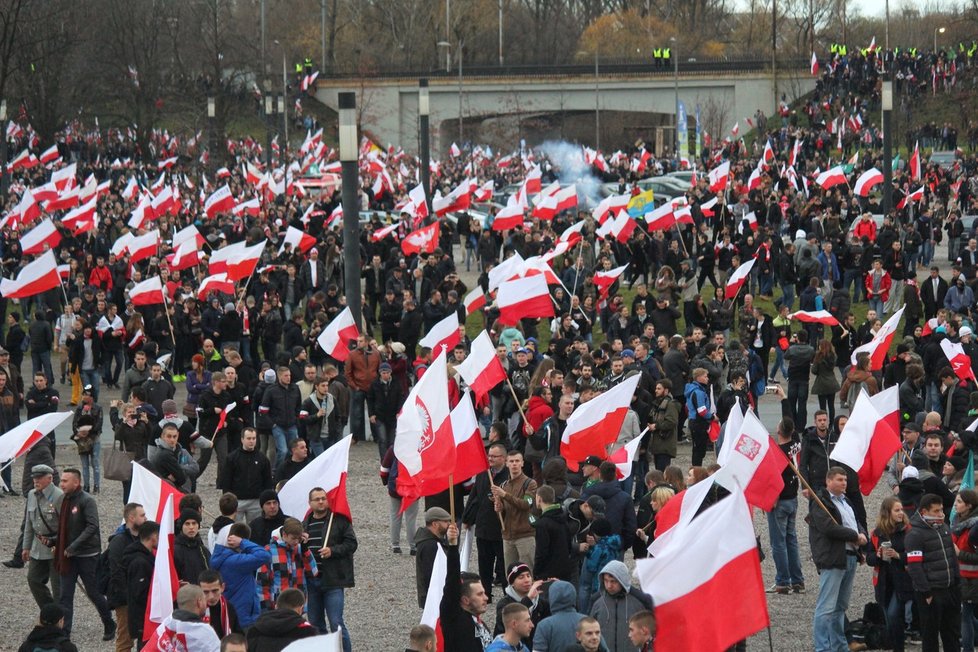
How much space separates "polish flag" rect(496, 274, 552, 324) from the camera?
21.5 metres

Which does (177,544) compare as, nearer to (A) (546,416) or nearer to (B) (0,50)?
(A) (546,416)

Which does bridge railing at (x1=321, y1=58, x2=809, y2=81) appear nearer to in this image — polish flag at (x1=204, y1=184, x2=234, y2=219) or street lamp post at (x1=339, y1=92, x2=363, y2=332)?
polish flag at (x1=204, y1=184, x2=234, y2=219)

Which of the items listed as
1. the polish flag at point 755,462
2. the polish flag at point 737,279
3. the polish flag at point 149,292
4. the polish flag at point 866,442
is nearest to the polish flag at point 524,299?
the polish flag at point 737,279

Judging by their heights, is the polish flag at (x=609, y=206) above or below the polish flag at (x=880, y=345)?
above

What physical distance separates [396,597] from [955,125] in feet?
176

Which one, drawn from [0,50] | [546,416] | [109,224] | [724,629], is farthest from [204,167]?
[724,629]

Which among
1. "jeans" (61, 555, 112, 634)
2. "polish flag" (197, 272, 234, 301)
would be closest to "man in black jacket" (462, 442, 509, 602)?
"jeans" (61, 555, 112, 634)

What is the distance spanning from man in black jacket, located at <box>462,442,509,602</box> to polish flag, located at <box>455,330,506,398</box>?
2.85 m

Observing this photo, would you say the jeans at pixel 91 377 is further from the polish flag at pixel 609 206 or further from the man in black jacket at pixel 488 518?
the polish flag at pixel 609 206

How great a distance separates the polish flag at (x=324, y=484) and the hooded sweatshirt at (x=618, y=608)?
2.74 m

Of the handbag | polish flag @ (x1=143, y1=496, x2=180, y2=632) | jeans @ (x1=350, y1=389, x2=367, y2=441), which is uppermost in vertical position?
polish flag @ (x1=143, y1=496, x2=180, y2=632)

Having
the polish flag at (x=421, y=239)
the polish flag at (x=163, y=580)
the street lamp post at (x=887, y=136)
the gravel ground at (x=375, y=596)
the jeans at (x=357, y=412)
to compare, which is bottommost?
the gravel ground at (x=375, y=596)

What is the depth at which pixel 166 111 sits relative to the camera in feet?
235

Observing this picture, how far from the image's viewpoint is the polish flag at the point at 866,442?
1347 centimetres
